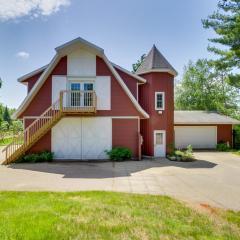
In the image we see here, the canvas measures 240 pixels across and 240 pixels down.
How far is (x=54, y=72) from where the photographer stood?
661 inches

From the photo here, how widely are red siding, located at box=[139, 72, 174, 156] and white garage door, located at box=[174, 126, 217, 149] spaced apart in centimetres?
623

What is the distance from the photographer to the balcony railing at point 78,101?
15.8m

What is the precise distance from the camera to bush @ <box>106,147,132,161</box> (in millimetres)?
16109

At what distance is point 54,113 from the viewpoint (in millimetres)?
16359

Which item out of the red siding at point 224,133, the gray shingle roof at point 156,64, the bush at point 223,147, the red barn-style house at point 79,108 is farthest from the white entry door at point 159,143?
the red siding at point 224,133

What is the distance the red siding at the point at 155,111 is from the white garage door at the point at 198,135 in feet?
20.4

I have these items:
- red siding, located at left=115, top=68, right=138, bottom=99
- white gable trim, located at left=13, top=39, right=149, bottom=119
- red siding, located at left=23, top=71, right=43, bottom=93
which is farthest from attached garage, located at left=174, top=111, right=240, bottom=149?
red siding, located at left=23, top=71, right=43, bottom=93

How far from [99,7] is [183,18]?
5177mm

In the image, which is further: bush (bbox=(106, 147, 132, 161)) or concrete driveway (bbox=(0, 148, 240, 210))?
bush (bbox=(106, 147, 132, 161))

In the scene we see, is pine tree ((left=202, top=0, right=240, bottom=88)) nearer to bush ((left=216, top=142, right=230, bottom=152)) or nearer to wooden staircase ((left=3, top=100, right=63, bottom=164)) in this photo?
bush ((left=216, top=142, right=230, bottom=152))

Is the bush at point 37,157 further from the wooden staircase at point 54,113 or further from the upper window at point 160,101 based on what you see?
the upper window at point 160,101

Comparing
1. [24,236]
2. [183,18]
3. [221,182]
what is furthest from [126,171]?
[183,18]

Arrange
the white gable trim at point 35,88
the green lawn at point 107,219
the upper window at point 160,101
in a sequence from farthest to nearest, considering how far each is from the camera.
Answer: the upper window at point 160,101 < the white gable trim at point 35,88 < the green lawn at point 107,219

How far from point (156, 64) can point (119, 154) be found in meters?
7.33
